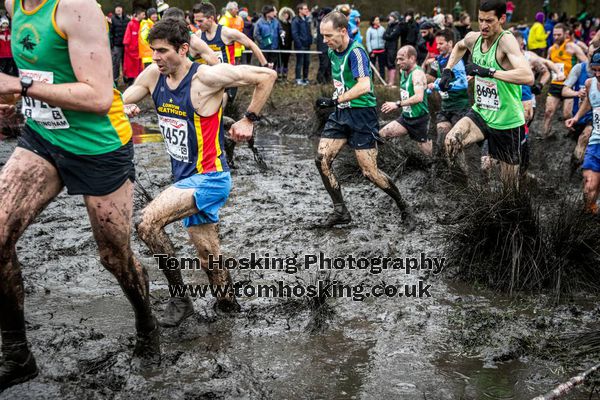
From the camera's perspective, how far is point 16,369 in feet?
11.9

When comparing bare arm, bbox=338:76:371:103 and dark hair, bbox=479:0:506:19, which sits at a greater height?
dark hair, bbox=479:0:506:19

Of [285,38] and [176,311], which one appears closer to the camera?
[176,311]

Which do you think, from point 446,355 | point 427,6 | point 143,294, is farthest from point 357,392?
point 427,6

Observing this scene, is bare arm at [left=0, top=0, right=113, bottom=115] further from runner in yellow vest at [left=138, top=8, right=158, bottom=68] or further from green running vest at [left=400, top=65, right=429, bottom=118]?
runner in yellow vest at [left=138, top=8, right=158, bottom=68]

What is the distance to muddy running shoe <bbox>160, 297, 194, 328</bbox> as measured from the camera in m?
4.54

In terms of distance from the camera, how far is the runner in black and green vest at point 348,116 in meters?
6.53

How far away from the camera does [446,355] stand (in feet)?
14.0

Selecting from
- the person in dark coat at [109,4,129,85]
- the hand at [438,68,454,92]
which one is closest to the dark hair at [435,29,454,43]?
the hand at [438,68,454,92]

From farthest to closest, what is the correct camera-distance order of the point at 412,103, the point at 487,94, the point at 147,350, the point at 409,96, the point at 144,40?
the point at 144,40 < the point at 409,96 < the point at 412,103 < the point at 487,94 < the point at 147,350

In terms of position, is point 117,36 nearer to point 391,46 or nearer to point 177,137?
point 391,46

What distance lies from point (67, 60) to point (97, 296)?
2.21 meters

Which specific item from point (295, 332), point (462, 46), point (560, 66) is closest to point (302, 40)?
point (560, 66)

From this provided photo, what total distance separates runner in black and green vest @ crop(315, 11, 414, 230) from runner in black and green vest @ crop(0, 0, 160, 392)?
313 centimetres

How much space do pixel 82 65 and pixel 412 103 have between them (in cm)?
532
